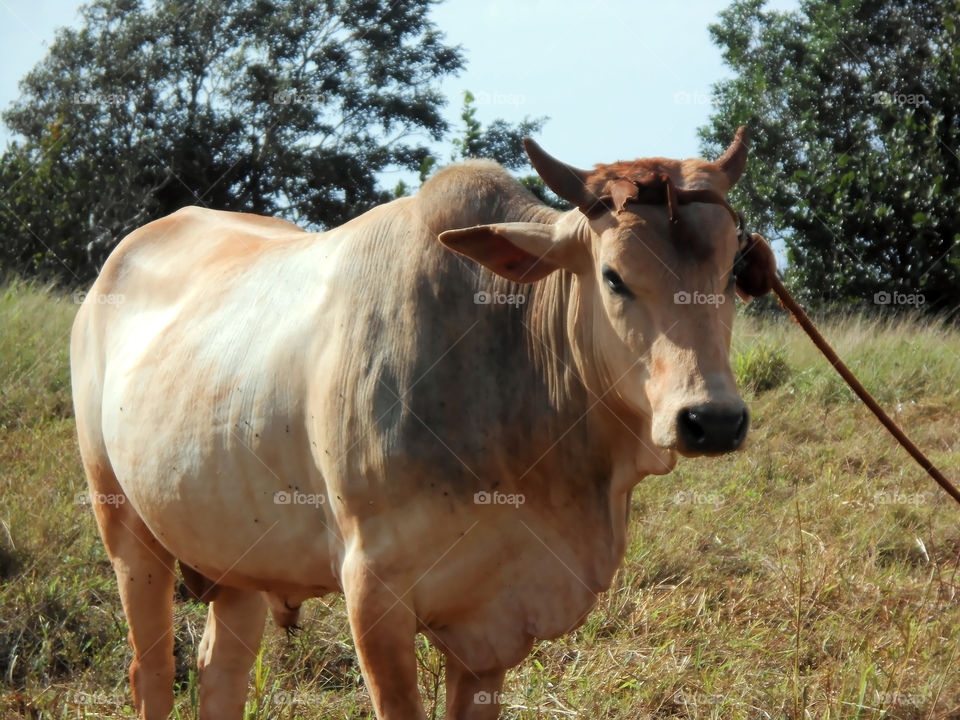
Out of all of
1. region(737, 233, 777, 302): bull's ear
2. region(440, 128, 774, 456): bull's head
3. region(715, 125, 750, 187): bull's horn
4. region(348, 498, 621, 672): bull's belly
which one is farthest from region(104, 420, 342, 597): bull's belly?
region(715, 125, 750, 187): bull's horn

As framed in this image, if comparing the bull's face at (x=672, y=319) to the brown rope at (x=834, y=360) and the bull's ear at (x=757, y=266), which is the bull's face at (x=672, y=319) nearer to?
the bull's ear at (x=757, y=266)

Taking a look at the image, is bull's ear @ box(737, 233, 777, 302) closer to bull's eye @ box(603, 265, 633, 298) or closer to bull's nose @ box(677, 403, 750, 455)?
bull's eye @ box(603, 265, 633, 298)

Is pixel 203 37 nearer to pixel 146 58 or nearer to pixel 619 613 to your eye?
pixel 146 58

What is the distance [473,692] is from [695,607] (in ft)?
6.66

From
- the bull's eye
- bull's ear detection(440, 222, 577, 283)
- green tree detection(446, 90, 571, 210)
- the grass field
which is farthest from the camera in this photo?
green tree detection(446, 90, 571, 210)

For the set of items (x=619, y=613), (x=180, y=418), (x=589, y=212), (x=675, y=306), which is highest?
(x=589, y=212)

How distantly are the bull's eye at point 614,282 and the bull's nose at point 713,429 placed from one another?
0.40 m

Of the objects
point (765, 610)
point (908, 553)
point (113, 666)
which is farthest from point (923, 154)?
point (113, 666)

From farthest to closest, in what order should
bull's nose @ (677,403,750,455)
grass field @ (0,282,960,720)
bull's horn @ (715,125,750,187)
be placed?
1. grass field @ (0,282,960,720)
2. bull's horn @ (715,125,750,187)
3. bull's nose @ (677,403,750,455)

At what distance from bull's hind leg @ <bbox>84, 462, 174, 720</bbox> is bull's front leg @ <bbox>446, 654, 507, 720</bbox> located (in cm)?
144

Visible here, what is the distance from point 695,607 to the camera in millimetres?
4797

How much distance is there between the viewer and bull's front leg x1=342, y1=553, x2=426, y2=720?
9.16ft

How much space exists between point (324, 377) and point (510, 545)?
685 millimetres

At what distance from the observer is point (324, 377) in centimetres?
296
